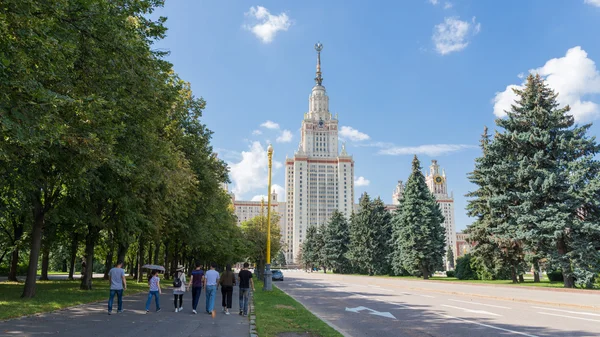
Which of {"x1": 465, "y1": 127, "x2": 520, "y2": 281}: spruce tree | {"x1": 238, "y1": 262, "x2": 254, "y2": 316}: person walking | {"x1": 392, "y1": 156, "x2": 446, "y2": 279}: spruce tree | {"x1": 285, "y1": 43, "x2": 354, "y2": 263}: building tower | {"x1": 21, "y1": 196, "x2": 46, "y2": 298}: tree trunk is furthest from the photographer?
{"x1": 285, "y1": 43, "x2": 354, "y2": 263}: building tower

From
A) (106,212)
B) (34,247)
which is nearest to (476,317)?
(34,247)

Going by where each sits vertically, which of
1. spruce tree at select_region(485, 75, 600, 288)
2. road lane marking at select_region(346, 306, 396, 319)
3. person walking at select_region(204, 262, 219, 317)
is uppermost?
spruce tree at select_region(485, 75, 600, 288)

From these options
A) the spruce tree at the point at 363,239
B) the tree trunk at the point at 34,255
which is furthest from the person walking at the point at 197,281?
the spruce tree at the point at 363,239

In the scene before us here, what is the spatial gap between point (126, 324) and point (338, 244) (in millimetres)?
73711

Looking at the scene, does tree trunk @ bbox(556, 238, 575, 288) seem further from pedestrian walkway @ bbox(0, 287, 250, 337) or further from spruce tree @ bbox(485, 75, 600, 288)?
pedestrian walkway @ bbox(0, 287, 250, 337)

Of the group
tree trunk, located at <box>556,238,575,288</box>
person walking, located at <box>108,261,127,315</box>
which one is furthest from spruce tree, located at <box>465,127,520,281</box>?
person walking, located at <box>108,261,127,315</box>

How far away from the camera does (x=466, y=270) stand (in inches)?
1827

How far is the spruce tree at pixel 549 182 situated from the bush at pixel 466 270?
12.8m

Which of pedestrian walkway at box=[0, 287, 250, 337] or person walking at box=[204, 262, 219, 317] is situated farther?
person walking at box=[204, 262, 219, 317]

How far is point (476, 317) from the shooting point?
13.5 meters

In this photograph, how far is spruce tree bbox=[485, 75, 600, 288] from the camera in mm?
28594

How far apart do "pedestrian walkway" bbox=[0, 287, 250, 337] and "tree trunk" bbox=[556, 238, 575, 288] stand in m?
24.5

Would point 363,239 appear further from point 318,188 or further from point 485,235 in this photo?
point 318,188

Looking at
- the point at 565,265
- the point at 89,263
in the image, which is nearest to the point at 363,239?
the point at 565,265
